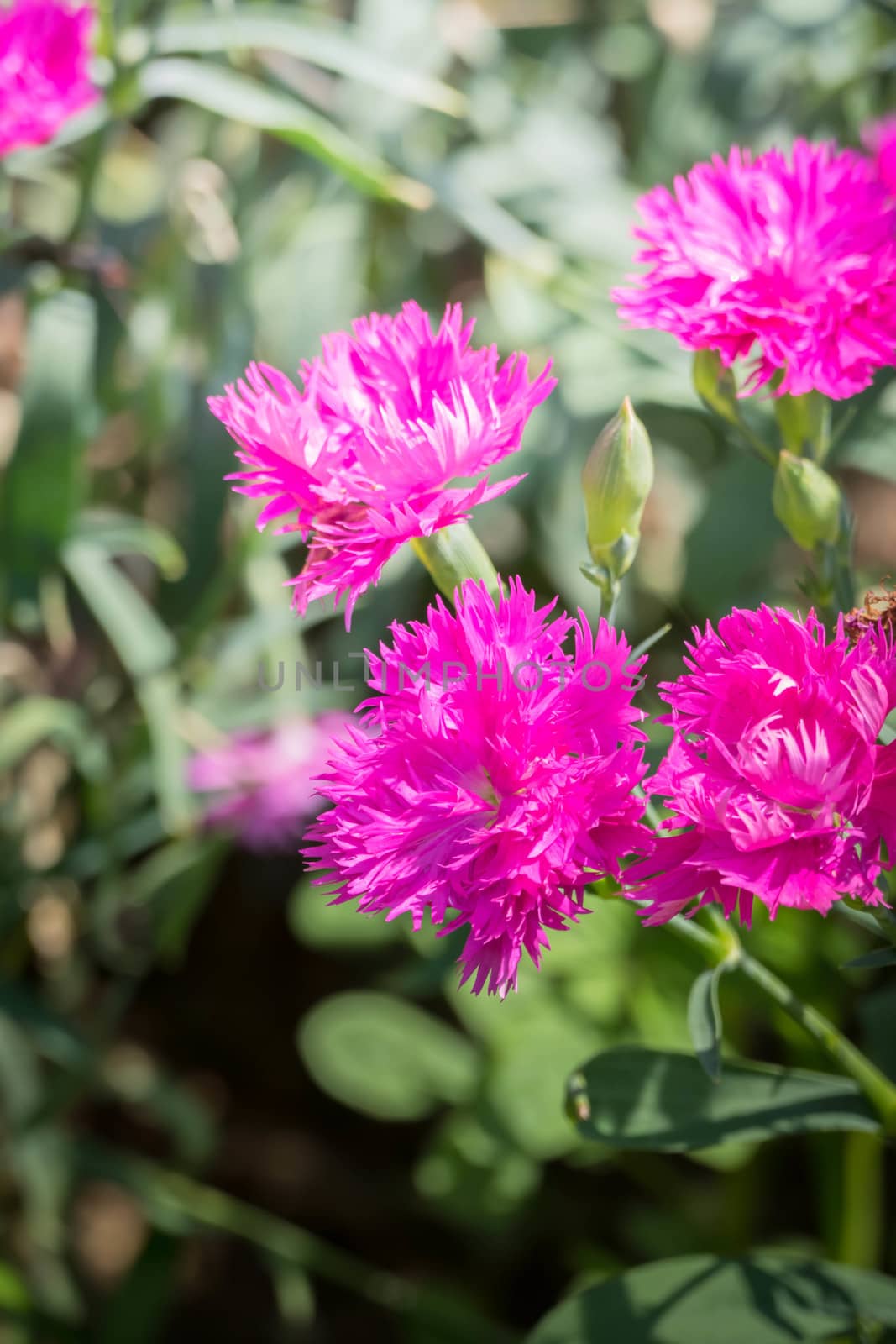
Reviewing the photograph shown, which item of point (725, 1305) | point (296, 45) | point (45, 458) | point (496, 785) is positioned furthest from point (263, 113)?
point (725, 1305)

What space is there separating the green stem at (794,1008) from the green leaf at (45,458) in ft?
A: 1.45

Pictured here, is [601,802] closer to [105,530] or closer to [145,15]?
[105,530]

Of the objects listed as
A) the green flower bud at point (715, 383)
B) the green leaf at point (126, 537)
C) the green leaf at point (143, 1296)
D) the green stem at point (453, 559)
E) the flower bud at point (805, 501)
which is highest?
the green leaf at point (126, 537)

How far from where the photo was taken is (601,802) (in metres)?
0.33

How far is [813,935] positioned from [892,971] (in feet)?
0.38

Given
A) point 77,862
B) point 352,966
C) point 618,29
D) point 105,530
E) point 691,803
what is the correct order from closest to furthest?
1. point 691,803
2. point 105,530
3. point 77,862
4. point 618,29
5. point 352,966

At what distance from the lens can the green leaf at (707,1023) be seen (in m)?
0.36

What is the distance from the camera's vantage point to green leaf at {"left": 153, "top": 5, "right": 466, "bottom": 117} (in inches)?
26.0

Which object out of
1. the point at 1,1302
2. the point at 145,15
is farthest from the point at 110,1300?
the point at 145,15

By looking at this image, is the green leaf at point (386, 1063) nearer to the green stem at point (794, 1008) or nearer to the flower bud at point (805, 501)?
the green stem at point (794, 1008)

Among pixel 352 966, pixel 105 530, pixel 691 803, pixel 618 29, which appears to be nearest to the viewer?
pixel 691 803

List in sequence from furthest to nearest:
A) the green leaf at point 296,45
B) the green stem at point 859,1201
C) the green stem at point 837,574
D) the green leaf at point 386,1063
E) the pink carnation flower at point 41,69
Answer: the green leaf at point 386,1063
the green stem at point 859,1201
the green leaf at point 296,45
the pink carnation flower at point 41,69
the green stem at point 837,574

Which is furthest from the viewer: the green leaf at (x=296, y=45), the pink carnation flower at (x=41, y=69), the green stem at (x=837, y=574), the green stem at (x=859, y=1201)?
the green stem at (x=859, y=1201)

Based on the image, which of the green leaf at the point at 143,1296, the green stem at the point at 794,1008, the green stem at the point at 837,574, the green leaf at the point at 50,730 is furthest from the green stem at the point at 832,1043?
the green leaf at the point at 143,1296
